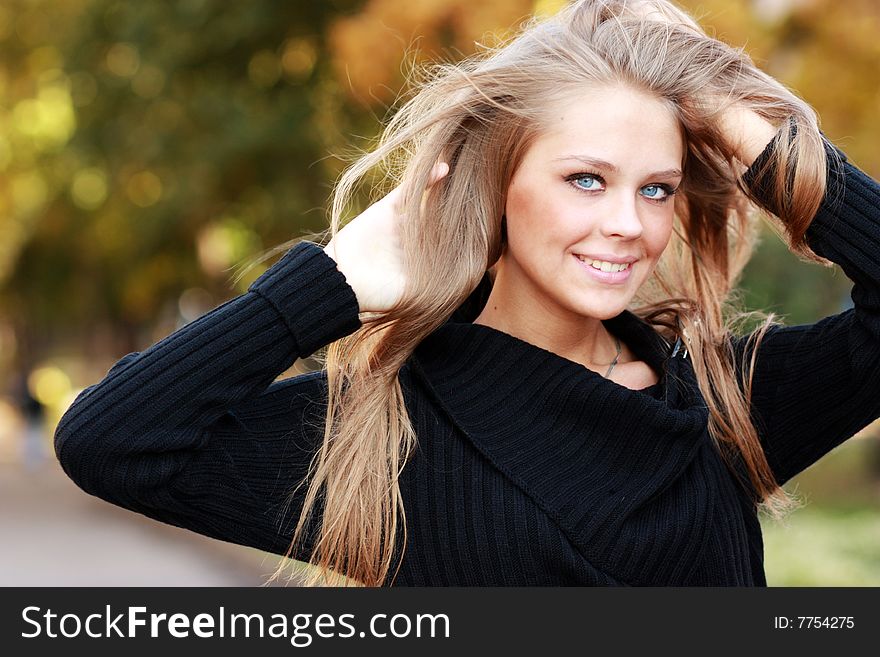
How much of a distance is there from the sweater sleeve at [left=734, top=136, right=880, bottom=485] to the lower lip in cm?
34

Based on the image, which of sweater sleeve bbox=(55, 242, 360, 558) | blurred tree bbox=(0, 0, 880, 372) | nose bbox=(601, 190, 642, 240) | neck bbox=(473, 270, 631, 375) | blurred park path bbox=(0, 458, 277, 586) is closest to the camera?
sweater sleeve bbox=(55, 242, 360, 558)

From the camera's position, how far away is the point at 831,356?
9.14 ft

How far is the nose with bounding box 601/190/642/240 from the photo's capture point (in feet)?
8.31

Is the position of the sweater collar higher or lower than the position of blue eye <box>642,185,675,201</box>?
lower

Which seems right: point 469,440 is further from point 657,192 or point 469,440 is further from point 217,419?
point 657,192

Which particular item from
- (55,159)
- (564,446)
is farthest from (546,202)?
(55,159)

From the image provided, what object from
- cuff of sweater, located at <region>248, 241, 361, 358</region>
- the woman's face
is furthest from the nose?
cuff of sweater, located at <region>248, 241, 361, 358</region>

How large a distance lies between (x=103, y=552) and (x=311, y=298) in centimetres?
995

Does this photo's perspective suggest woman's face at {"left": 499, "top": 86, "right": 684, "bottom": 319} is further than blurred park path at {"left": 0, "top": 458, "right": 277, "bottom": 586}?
No

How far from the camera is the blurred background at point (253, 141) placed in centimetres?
799

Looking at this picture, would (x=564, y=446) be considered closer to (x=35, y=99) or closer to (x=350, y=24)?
(x=350, y=24)

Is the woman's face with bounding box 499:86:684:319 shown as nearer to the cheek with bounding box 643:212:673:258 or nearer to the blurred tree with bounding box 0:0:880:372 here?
the cheek with bounding box 643:212:673:258

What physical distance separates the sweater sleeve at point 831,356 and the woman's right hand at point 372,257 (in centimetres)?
75

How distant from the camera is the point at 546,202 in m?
2.61
